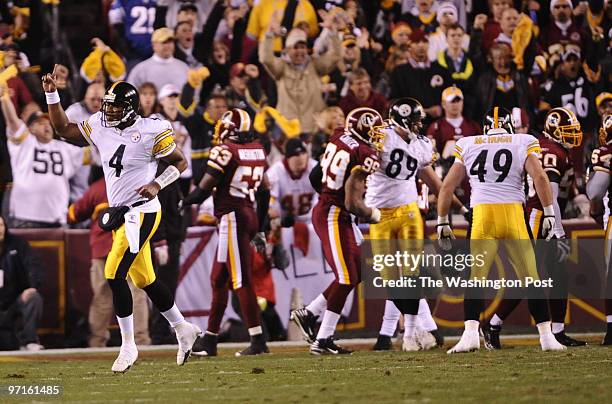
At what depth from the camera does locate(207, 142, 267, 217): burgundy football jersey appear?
33.4 ft

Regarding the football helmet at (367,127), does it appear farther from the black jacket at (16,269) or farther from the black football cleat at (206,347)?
the black jacket at (16,269)

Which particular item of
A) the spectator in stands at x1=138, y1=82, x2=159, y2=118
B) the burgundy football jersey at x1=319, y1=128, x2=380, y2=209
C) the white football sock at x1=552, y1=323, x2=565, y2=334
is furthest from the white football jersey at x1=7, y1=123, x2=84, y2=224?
the white football sock at x1=552, y1=323, x2=565, y2=334

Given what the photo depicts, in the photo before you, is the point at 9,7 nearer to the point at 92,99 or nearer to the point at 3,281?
the point at 92,99

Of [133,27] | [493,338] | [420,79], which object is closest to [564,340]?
[493,338]

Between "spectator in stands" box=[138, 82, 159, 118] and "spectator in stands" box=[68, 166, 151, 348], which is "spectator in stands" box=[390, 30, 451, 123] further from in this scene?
"spectator in stands" box=[68, 166, 151, 348]

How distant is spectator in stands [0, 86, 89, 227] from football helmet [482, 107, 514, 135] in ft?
14.8

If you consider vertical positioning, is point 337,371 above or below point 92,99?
below

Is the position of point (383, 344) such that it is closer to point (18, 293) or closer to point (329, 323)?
point (329, 323)

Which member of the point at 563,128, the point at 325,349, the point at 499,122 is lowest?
the point at 325,349

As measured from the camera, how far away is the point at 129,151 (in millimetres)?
8453

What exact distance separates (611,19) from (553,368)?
9.20 metres


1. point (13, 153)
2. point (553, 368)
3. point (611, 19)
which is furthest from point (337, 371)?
point (611, 19)

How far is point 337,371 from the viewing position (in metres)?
8.26

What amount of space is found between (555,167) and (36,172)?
16.2 ft
